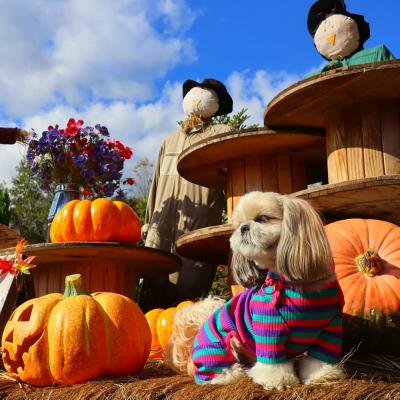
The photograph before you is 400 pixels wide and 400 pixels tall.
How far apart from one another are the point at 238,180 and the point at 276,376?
2250 mm

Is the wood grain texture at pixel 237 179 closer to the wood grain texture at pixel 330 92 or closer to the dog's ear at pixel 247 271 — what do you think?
the wood grain texture at pixel 330 92

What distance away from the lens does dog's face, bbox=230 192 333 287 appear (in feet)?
5.95

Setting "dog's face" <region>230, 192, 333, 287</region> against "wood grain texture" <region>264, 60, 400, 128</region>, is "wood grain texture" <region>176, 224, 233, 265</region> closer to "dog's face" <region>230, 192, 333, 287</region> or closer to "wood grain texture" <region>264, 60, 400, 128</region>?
"wood grain texture" <region>264, 60, 400, 128</region>

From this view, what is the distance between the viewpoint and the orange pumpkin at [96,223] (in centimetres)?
387

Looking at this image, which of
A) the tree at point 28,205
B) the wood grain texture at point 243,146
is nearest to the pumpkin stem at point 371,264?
the wood grain texture at point 243,146

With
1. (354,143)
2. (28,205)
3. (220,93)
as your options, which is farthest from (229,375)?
(28,205)

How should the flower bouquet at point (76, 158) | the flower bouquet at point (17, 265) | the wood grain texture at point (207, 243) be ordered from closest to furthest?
the flower bouquet at point (17, 265), the wood grain texture at point (207, 243), the flower bouquet at point (76, 158)

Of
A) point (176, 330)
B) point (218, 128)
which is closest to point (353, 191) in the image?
point (176, 330)

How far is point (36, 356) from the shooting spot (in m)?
2.29

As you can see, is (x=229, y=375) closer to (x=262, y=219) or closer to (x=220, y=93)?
(x=262, y=219)

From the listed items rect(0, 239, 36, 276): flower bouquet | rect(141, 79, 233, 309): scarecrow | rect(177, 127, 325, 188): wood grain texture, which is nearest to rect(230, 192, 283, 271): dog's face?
rect(0, 239, 36, 276): flower bouquet

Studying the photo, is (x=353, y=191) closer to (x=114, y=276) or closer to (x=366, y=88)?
(x=366, y=88)

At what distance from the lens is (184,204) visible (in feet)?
16.9

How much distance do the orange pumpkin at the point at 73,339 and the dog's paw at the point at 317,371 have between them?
0.82 meters
